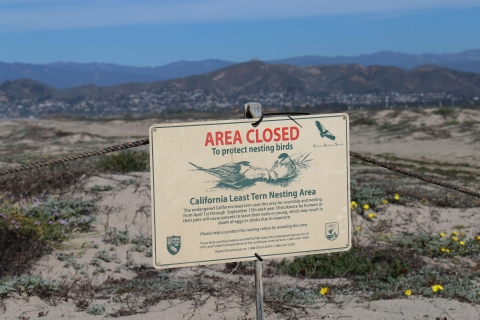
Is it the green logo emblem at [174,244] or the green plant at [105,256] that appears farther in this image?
the green plant at [105,256]

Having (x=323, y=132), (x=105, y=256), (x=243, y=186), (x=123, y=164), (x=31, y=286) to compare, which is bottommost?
(x=105, y=256)

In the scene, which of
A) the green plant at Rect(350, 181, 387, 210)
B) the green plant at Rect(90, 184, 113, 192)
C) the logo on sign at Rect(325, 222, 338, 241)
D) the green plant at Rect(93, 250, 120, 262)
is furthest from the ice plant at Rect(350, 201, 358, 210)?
the logo on sign at Rect(325, 222, 338, 241)

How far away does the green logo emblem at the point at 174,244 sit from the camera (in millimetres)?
3090

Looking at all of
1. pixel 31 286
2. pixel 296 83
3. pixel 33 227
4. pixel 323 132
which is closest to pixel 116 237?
pixel 33 227

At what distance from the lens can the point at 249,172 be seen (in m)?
3.10

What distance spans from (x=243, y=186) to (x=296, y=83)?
114832mm

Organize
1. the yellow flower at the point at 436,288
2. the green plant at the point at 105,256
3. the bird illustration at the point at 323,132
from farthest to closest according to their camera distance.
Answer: the green plant at the point at 105,256 < the yellow flower at the point at 436,288 < the bird illustration at the point at 323,132

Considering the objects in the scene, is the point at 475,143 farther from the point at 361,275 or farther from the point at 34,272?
the point at 34,272

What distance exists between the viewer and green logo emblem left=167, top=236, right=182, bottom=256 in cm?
309

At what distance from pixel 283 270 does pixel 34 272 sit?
2370 millimetres

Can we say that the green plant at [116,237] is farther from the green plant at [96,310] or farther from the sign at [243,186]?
the sign at [243,186]

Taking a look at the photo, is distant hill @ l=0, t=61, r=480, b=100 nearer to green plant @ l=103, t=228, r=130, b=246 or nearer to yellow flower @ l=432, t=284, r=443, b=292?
green plant @ l=103, t=228, r=130, b=246

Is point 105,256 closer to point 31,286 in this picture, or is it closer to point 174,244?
point 31,286

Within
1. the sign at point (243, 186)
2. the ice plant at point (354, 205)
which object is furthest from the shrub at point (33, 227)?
the ice plant at point (354, 205)
